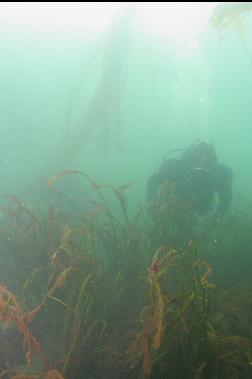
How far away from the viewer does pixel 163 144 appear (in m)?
89.6

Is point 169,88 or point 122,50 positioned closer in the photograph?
point 122,50

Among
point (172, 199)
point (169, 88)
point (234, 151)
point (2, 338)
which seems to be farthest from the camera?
point (234, 151)

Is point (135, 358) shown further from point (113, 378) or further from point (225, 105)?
point (225, 105)

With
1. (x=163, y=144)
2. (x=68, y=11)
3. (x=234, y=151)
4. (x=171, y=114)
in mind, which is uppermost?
(x=68, y=11)

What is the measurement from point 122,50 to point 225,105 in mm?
59779

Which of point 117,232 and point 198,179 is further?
point 198,179

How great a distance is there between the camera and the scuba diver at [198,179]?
7781 mm

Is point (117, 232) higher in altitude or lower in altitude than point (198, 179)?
lower

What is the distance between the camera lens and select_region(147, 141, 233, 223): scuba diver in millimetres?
7781

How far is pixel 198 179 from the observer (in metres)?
7.80

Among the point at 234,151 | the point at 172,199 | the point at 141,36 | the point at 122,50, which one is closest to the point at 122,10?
the point at 122,50

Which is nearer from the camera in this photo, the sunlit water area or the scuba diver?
the sunlit water area

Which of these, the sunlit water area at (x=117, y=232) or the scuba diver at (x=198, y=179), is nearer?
the sunlit water area at (x=117, y=232)

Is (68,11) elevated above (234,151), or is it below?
above
